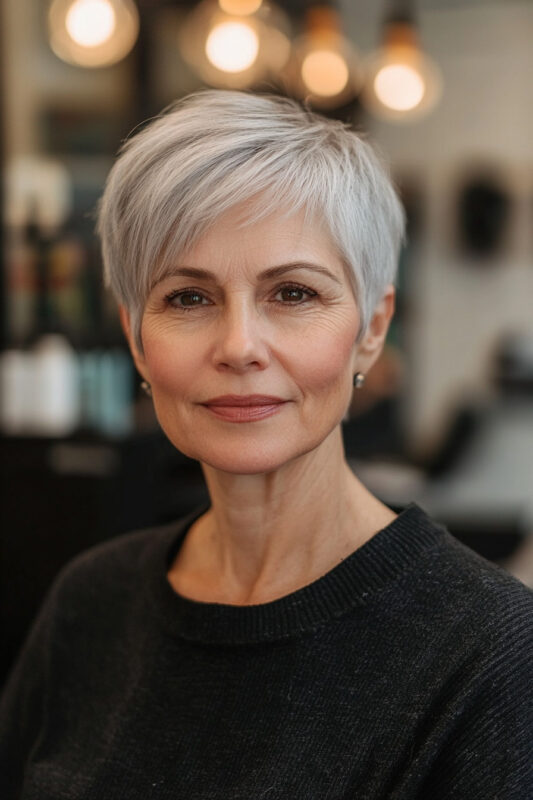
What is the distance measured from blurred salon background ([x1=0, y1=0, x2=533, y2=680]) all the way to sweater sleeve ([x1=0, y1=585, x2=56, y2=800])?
1.94ft

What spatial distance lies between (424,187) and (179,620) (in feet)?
18.2

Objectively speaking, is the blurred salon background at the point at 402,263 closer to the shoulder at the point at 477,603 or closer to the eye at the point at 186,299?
the shoulder at the point at 477,603

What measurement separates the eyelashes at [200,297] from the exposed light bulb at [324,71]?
271 centimetres

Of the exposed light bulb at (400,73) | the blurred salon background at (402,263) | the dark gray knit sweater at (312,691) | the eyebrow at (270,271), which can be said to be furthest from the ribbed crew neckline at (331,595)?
the exposed light bulb at (400,73)

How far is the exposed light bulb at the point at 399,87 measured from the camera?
147 inches

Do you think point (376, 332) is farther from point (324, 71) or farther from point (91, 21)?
point (324, 71)

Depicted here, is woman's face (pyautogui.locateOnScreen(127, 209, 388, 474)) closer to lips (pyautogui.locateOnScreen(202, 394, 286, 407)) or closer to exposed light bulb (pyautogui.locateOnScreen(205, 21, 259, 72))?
lips (pyautogui.locateOnScreen(202, 394, 286, 407))

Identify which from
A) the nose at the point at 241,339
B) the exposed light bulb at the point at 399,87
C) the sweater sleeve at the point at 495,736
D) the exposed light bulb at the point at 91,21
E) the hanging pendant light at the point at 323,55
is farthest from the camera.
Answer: the exposed light bulb at the point at 399,87

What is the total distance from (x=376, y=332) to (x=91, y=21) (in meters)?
2.20

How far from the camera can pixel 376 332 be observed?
1.35 metres

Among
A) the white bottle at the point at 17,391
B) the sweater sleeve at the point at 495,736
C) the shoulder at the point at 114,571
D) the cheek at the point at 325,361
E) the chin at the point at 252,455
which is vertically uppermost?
the cheek at the point at 325,361

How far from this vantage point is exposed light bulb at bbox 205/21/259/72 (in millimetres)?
3447

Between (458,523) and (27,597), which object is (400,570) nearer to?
(27,597)

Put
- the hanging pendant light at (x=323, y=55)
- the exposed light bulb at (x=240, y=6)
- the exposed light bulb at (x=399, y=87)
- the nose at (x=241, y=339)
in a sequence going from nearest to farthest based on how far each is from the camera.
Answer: the nose at (x=241, y=339) < the exposed light bulb at (x=240, y=6) < the hanging pendant light at (x=323, y=55) < the exposed light bulb at (x=399, y=87)
